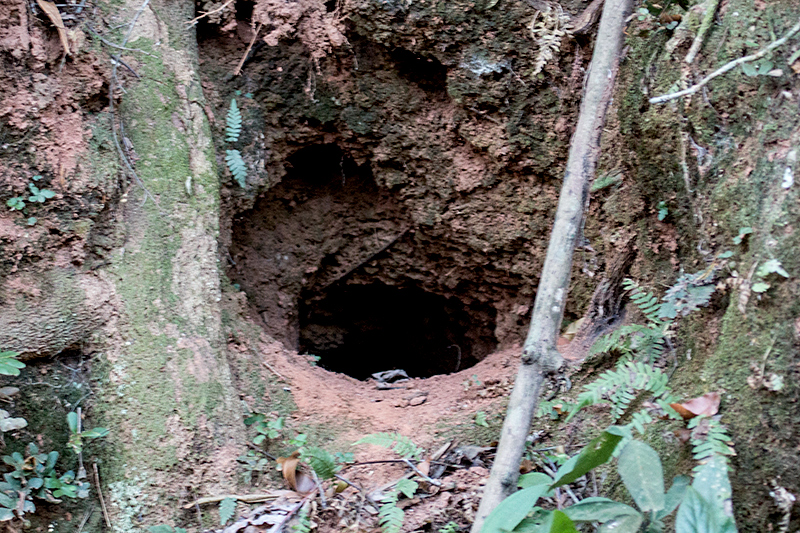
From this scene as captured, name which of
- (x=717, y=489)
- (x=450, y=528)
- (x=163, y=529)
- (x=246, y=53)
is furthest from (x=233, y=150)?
(x=717, y=489)

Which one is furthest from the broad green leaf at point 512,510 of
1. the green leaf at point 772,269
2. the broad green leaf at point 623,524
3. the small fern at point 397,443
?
the green leaf at point 772,269

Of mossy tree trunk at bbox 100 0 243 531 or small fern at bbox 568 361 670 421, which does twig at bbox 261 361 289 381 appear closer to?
mossy tree trunk at bbox 100 0 243 531

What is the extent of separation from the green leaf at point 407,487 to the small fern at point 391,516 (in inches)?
2.4

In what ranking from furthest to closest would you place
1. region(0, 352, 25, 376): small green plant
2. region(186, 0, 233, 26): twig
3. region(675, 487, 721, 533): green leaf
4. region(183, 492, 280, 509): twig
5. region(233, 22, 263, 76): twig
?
region(233, 22, 263, 76): twig
region(186, 0, 233, 26): twig
region(183, 492, 280, 509): twig
region(0, 352, 25, 376): small green plant
region(675, 487, 721, 533): green leaf

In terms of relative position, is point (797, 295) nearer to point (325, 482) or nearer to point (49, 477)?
point (325, 482)

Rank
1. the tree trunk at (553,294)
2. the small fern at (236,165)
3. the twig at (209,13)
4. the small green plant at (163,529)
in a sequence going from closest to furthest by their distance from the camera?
the tree trunk at (553,294)
the small green plant at (163,529)
the twig at (209,13)
the small fern at (236,165)

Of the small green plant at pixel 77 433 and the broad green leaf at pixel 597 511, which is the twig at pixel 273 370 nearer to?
the small green plant at pixel 77 433

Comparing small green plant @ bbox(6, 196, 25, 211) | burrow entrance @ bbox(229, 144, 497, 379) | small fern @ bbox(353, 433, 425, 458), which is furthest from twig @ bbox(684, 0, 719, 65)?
small green plant @ bbox(6, 196, 25, 211)

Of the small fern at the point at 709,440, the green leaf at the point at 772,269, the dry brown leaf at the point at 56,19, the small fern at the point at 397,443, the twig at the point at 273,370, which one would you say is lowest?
the twig at the point at 273,370

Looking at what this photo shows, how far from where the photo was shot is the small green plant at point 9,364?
2.45 m

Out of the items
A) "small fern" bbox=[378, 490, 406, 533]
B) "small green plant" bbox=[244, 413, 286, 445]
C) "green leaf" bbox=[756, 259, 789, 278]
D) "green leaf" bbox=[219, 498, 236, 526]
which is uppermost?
"green leaf" bbox=[756, 259, 789, 278]

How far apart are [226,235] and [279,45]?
4.57ft

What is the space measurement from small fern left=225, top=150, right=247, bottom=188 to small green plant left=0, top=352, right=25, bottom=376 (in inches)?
74.1

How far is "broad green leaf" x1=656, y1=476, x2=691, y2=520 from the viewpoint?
6.08 feet
